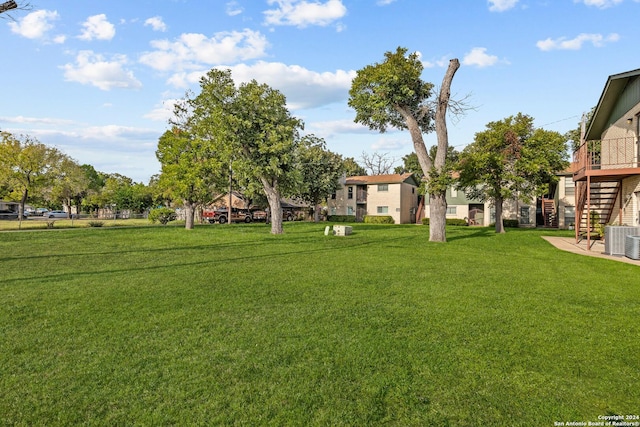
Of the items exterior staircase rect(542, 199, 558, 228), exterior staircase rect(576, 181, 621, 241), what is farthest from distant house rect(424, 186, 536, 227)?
exterior staircase rect(576, 181, 621, 241)

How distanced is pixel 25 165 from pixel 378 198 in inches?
1525

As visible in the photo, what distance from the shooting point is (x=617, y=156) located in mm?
16781

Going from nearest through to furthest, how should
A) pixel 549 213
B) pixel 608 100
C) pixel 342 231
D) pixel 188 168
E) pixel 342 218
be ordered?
pixel 608 100
pixel 342 231
pixel 188 168
pixel 549 213
pixel 342 218

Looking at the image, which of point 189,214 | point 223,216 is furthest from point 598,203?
point 223,216

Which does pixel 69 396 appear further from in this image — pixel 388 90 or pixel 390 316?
pixel 388 90

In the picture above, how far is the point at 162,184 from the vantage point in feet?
90.5

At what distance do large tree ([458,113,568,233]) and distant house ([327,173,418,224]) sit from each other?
1754 cm

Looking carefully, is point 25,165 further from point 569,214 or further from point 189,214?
point 569,214

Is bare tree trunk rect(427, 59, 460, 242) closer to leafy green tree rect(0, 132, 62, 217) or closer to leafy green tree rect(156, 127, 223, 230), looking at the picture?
leafy green tree rect(156, 127, 223, 230)

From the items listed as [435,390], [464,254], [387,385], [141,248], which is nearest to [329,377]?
[387,385]

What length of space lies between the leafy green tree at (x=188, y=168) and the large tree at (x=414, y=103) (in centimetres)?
1290

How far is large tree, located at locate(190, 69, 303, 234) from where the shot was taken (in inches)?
911

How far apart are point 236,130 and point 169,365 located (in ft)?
68.4

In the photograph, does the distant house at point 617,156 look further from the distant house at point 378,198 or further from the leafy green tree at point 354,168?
the leafy green tree at point 354,168
